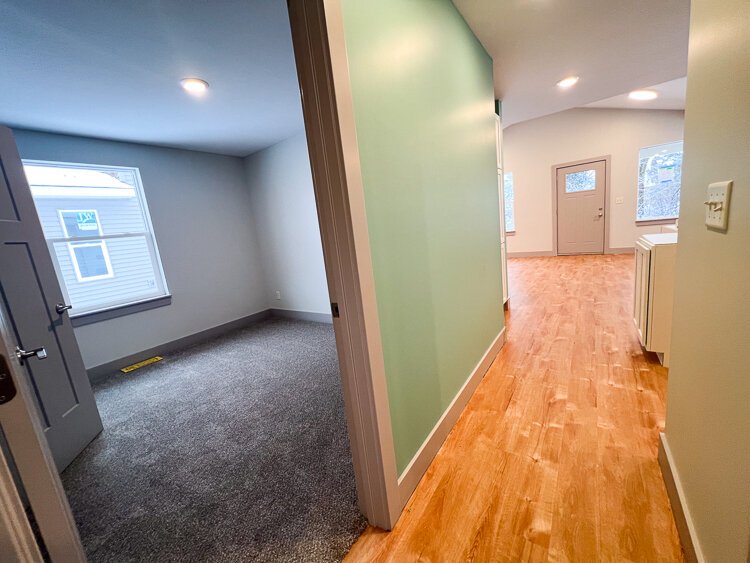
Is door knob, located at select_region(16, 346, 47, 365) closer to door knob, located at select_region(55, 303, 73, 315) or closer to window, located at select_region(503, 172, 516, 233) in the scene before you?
door knob, located at select_region(55, 303, 73, 315)

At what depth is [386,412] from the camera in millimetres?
1151

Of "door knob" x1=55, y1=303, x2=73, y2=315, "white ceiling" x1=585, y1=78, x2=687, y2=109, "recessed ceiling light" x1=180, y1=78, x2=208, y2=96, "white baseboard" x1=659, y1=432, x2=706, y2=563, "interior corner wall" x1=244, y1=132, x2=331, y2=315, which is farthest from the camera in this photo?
"white ceiling" x1=585, y1=78, x2=687, y2=109

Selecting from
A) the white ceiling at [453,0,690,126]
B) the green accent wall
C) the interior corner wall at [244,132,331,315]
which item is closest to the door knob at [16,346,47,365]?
the green accent wall

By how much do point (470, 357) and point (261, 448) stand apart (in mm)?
1379

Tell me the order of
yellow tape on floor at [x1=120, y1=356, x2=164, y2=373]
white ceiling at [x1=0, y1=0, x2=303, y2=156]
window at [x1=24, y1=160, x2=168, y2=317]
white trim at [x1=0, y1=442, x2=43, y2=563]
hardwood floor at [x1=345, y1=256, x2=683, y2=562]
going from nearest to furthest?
white trim at [x1=0, y1=442, x2=43, y2=563], hardwood floor at [x1=345, y1=256, x2=683, y2=562], white ceiling at [x1=0, y1=0, x2=303, y2=156], window at [x1=24, y1=160, x2=168, y2=317], yellow tape on floor at [x1=120, y1=356, x2=164, y2=373]

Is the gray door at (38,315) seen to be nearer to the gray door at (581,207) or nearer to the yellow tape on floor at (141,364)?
the yellow tape on floor at (141,364)

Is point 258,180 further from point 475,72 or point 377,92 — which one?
point 377,92

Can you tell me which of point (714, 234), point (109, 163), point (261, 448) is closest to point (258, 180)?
point (109, 163)

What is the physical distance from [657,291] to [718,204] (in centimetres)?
158

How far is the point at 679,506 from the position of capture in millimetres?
1049

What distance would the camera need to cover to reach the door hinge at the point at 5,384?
51 cm

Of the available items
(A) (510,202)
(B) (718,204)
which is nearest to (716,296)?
(B) (718,204)

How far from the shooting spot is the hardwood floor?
108 cm

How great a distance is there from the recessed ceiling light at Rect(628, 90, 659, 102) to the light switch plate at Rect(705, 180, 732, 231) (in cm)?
536
